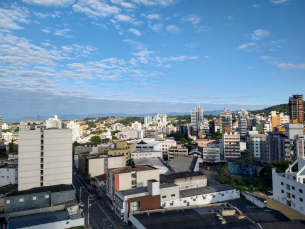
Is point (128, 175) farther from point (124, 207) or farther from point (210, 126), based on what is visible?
point (210, 126)

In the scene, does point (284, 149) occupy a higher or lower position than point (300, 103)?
lower

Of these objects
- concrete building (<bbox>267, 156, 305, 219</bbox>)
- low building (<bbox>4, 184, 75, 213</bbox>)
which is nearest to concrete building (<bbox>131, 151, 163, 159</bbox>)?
low building (<bbox>4, 184, 75, 213</bbox>)

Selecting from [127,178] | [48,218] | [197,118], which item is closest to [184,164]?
[127,178]

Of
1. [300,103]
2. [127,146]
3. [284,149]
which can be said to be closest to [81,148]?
[127,146]

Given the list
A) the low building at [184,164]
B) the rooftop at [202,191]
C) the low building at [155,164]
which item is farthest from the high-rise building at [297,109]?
the rooftop at [202,191]

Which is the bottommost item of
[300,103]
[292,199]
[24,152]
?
[292,199]

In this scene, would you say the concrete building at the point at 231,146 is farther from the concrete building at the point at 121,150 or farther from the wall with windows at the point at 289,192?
the wall with windows at the point at 289,192
